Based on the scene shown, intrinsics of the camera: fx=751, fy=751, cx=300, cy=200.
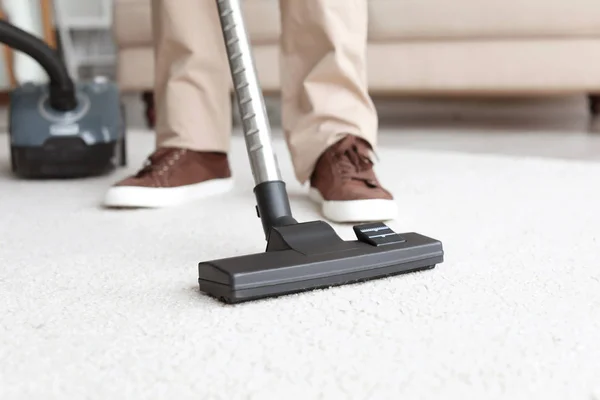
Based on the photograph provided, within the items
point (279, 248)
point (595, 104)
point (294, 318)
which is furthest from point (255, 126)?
point (595, 104)

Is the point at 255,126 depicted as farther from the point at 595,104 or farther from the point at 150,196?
the point at 595,104

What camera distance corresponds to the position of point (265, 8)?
2.34 meters

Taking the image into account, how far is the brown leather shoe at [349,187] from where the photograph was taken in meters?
1.03

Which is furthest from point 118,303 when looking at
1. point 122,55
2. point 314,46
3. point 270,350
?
point 122,55

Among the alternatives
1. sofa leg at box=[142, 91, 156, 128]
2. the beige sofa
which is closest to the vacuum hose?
the beige sofa

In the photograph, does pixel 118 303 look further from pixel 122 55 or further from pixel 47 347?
pixel 122 55

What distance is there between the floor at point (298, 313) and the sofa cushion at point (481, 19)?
105 cm

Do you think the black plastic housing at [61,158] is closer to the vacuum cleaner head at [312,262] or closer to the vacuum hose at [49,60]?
the vacuum hose at [49,60]

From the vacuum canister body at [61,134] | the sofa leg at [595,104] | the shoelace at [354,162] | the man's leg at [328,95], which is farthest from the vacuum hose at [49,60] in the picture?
the sofa leg at [595,104]

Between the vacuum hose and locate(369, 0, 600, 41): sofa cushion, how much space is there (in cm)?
108

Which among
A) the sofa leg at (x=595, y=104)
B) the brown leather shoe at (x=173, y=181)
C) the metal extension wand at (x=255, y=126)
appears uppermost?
the metal extension wand at (x=255, y=126)

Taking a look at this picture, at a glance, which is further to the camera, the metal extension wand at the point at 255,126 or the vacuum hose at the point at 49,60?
the vacuum hose at the point at 49,60

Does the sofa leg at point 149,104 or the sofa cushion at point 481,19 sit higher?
the sofa cushion at point 481,19

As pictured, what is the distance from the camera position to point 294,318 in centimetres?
62
